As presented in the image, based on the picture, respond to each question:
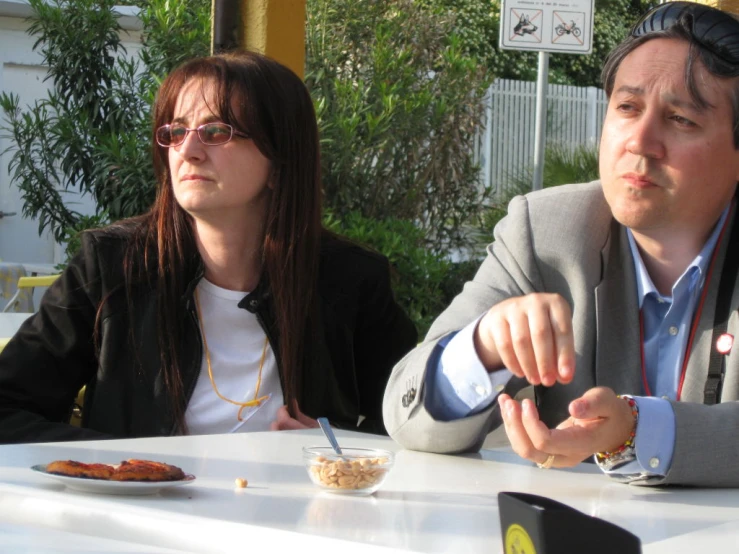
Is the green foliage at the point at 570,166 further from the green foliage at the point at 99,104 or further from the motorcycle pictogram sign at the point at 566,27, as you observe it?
the green foliage at the point at 99,104

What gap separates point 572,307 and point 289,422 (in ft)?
2.57

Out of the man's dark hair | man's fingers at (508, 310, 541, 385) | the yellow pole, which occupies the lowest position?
man's fingers at (508, 310, 541, 385)

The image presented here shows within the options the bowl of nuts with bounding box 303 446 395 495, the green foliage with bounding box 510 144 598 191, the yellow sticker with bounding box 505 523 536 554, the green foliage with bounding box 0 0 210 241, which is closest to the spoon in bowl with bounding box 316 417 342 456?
the bowl of nuts with bounding box 303 446 395 495

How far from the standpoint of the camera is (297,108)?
3.28m

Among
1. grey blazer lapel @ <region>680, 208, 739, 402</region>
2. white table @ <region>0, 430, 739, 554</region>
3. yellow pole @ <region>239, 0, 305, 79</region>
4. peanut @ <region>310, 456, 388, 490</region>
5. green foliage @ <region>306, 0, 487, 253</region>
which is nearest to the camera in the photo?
white table @ <region>0, 430, 739, 554</region>

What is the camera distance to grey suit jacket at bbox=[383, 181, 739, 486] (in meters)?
2.19

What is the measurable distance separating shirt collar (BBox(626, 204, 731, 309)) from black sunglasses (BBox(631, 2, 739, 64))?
1.27ft

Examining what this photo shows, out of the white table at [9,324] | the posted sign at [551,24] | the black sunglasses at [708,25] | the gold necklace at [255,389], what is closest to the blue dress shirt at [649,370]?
the black sunglasses at [708,25]

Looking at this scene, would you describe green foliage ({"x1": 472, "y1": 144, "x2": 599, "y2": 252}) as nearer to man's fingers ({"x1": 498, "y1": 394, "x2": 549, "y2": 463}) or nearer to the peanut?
man's fingers ({"x1": 498, "y1": 394, "x2": 549, "y2": 463})

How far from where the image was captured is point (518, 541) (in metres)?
1.16

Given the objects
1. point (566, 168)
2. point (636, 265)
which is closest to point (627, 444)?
point (636, 265)

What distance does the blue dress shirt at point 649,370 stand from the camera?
6.43 ft

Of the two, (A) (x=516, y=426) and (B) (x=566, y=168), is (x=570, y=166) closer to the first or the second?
(B) (x=566, y=168)

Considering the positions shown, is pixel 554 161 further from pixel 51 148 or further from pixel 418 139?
pixel 51 148
